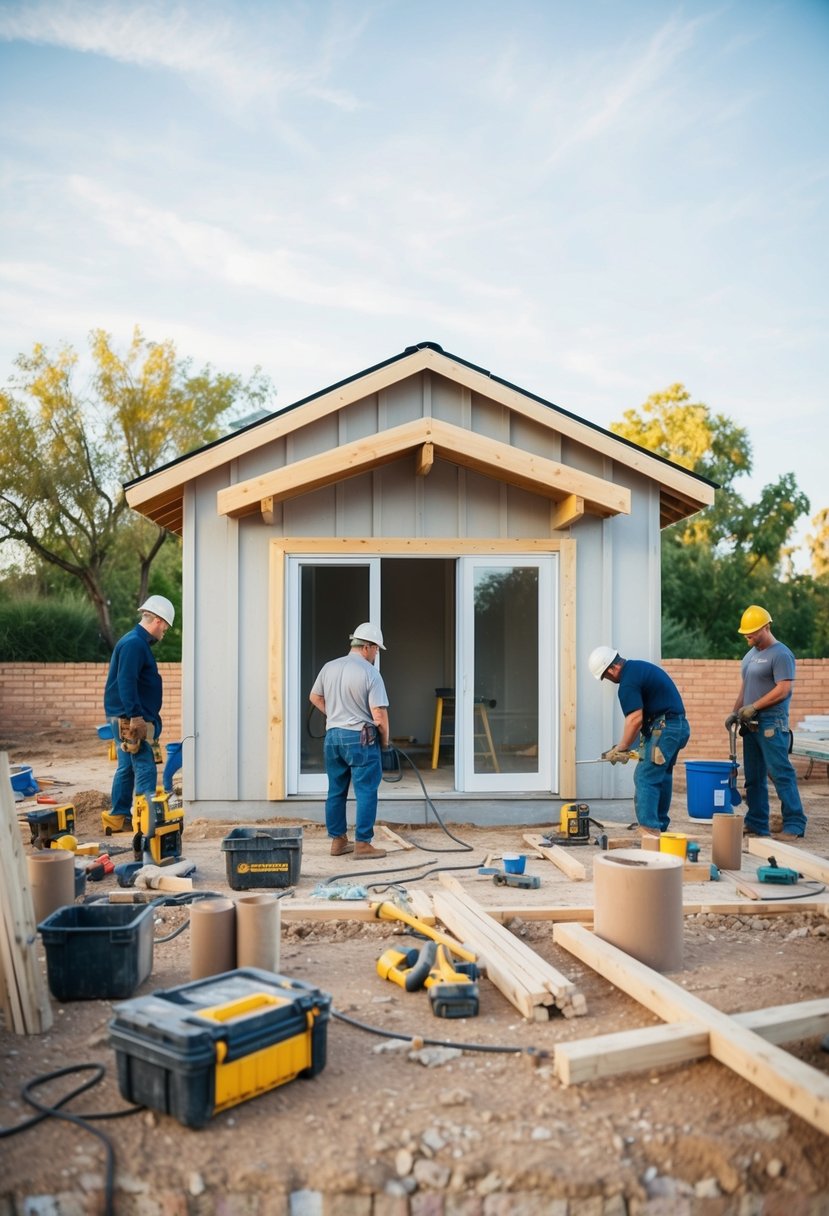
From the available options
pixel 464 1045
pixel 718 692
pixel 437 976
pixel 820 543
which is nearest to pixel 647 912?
pixel 437 976

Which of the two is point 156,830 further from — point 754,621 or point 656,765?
point 754,621

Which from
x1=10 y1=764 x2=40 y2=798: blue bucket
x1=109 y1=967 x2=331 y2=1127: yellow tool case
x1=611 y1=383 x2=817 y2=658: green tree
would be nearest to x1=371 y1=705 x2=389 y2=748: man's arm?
x1=109 y1=967 x2=331 y2=1127: yellow tool case

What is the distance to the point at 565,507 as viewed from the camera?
898 centimetres

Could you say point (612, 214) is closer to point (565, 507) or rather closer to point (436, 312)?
point (436, 312)

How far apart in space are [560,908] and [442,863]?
1.87 meters

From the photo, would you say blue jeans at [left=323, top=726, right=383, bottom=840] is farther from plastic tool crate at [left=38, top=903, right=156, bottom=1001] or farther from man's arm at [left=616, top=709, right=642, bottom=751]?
plastic tool crate at [left=38, top=903, right=156, bottom=1001]

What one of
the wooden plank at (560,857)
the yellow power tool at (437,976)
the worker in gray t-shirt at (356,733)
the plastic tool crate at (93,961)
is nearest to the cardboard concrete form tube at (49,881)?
the plastic tool crate at (93,961)

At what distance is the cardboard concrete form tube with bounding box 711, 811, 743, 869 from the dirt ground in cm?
248

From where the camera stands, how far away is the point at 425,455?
28.2 feet

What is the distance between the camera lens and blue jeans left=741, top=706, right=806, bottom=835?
8.47 m

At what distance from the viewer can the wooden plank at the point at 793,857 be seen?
6777mm

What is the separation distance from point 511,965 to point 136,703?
4860 mm

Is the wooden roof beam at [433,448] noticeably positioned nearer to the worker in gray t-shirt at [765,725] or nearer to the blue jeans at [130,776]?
the worker in gray t-shirt at [765,725]

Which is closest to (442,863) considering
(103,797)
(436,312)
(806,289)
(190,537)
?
(190,537)
